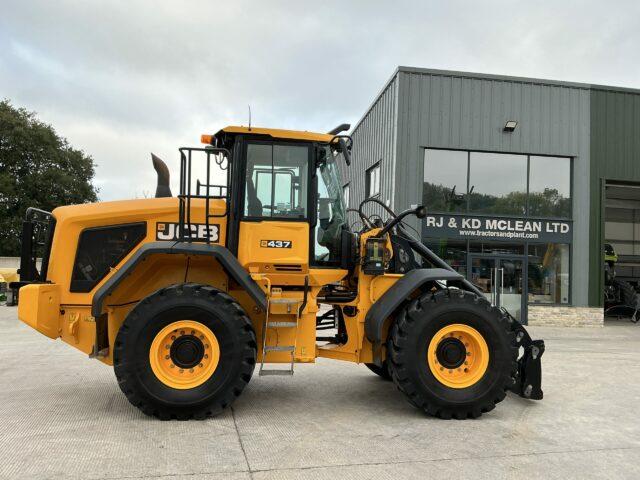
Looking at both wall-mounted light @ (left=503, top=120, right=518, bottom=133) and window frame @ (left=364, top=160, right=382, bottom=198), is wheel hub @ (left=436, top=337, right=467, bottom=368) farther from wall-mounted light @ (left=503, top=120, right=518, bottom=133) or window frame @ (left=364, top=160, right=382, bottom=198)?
window frame @ (left=364, top=160, right=382, bottom=198)

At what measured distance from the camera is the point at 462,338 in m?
5.25

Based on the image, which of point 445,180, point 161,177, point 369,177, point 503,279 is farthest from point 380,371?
point 369,177

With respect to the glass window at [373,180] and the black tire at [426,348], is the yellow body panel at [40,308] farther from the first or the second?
the glass window at [373,180]

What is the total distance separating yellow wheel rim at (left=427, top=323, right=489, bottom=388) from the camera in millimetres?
5125

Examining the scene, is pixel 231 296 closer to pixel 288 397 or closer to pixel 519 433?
pixel 288 397

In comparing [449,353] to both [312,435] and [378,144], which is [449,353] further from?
[378,144]

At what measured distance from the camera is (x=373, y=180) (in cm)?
1717

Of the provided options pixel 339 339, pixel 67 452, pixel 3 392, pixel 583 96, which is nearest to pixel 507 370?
pixel 339 339

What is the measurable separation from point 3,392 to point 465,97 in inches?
513

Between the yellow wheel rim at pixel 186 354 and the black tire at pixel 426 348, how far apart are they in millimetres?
1727

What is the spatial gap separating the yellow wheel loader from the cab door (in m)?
0.01

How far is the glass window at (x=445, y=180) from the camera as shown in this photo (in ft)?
48.6

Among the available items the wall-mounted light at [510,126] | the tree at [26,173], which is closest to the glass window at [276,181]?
the wall-mounted light at [510,126]

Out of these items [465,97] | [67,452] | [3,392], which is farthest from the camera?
[465,97]
